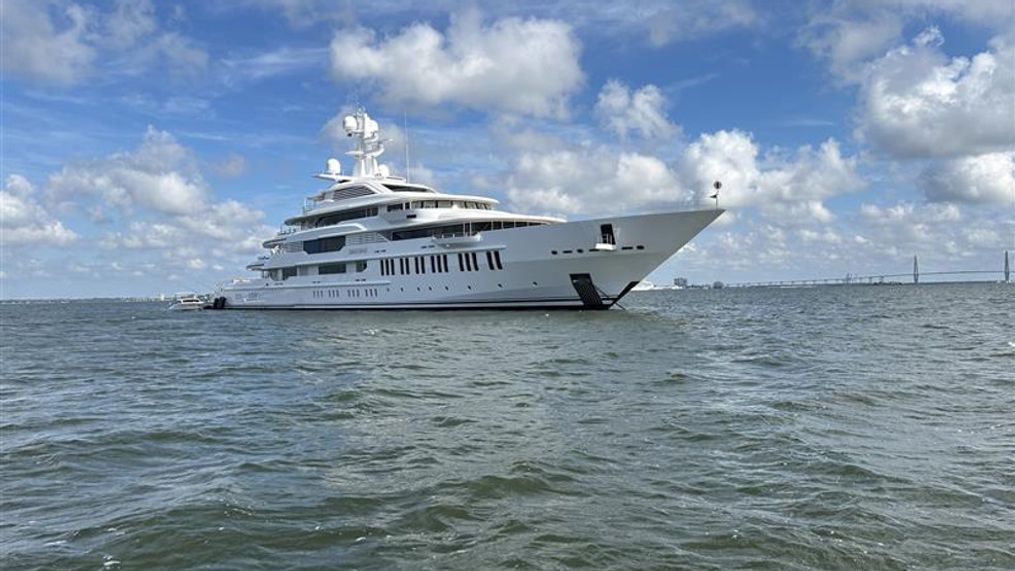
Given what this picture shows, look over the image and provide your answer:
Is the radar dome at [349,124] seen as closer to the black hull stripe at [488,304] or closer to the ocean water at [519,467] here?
the black hull stripe at [488,304]

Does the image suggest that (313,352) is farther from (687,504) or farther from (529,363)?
(687,504)

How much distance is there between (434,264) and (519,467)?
3580cm

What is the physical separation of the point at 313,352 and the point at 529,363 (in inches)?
307

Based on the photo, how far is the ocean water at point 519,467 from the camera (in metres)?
5.14

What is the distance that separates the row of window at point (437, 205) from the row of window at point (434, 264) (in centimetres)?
347

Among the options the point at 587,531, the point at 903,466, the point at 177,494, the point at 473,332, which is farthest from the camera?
the point at 473,332

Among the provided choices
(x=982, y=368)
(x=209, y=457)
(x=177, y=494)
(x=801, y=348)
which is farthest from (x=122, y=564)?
(x=801, y=348)

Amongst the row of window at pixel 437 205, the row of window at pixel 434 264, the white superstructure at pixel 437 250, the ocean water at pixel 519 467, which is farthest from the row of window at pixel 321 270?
the ocean water at pixel 519 467

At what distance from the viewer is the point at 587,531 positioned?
5.40 m

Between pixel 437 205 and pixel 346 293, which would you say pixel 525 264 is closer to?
pixel 437 205

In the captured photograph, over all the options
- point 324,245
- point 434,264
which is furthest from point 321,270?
point 434,264

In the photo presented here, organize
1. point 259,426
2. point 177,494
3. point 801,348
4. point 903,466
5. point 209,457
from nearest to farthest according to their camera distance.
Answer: point 177,494 → point 903,466 → point 209,457 → point 259,426 → point 801,348

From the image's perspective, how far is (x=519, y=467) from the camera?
7227 millimetres

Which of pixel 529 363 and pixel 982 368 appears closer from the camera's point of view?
pixel 982 368
